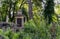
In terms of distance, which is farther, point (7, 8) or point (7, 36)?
point (7, 8)

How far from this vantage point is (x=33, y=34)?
4.63 metres

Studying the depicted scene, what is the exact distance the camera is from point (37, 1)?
622 inches

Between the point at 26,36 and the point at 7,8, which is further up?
the point at 26,36

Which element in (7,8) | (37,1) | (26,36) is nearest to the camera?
(26,36)

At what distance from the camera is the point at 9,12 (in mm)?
18625

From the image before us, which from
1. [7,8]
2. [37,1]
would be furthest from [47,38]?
[7,8]

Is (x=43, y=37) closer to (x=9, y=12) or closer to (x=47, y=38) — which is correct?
(x=47, y=38)

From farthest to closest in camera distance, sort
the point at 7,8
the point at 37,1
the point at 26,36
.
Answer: the point at 7,8
the point at 37,1
the point at 26,36

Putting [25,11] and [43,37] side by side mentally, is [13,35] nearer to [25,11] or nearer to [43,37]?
[43,37]

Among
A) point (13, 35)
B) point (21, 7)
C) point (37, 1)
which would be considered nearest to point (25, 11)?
point (21, 7)

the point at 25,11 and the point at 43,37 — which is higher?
the point at 43,37

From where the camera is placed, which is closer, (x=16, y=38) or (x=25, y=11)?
(x=16, y=38)

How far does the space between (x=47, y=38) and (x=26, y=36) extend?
1.43ft

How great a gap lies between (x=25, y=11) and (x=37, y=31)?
14173 mm
